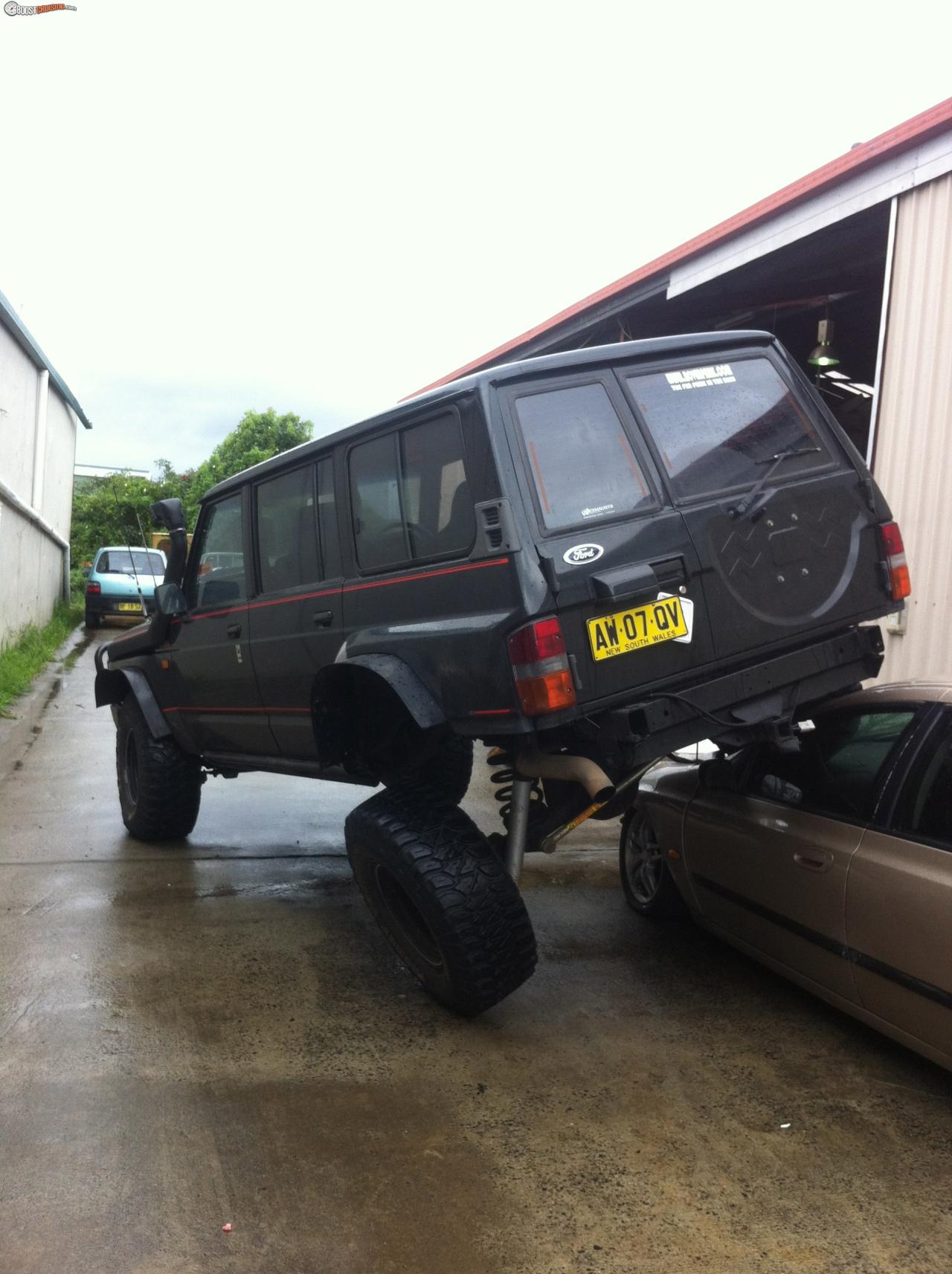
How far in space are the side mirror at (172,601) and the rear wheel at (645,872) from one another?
266 centimetres

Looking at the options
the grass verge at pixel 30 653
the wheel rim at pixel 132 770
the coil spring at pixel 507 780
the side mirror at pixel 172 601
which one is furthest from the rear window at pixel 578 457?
the grass verge at pixel 30 653

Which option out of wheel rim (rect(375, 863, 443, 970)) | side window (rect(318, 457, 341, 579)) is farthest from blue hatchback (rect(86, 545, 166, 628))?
wheel rim (rect(375, 863, 443, 970))

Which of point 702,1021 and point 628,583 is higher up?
point 628,583

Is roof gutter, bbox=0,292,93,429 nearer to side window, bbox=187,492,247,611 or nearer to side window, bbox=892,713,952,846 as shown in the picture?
side window, bbox=187,492,247,611

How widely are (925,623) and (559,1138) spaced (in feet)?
15.0

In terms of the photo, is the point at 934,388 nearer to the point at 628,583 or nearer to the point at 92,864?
the point at 628,583

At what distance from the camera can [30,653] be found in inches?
599

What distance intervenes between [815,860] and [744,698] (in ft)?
1.99

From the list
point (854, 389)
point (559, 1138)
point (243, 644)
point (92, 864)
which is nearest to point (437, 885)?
point (559, 1138)

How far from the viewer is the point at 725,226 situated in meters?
8.09

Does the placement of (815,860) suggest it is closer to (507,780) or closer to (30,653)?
(507,780)

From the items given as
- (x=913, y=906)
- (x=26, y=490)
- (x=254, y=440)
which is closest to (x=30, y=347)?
(x=26, y=490)

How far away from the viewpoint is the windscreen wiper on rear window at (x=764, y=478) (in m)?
4.02

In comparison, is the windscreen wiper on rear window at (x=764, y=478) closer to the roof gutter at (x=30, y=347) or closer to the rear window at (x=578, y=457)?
the rear window at (x=578, y=457)
